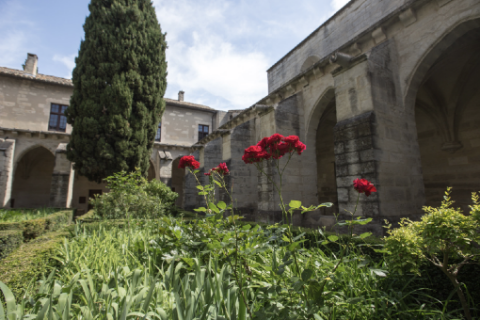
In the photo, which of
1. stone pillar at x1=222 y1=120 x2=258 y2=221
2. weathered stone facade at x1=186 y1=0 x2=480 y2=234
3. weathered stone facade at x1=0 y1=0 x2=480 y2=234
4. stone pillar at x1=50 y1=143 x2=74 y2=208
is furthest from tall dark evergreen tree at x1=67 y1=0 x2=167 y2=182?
weathered stone facade at x1=186 y1=0 x2=480 y2=234

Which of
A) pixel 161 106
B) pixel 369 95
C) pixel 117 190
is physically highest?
pixel 161 106

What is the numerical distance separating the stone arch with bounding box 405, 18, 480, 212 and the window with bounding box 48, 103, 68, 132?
18246 mm

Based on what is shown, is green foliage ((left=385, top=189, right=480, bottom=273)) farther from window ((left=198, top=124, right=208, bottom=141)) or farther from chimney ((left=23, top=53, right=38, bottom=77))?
chimney ((left=23, top=53, right=38, bottom=77))

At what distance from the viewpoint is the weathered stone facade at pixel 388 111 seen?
15.3ft

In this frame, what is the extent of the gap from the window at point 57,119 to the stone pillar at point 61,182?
8.71 feet

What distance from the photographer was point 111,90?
10.9 meters

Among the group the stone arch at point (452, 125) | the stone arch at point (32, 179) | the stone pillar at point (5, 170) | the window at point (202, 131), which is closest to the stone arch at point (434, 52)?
the stone arch at point (452, 125)

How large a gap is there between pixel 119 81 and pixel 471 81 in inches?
492

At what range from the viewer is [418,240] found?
1936 millimetres

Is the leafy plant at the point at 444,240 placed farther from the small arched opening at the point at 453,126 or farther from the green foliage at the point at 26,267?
the small arched opening at the point at 453,126

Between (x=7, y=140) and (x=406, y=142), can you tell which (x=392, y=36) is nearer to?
(x=406, y=142)

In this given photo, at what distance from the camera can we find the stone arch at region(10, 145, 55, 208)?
54.0 ft

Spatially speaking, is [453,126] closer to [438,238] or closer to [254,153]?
[438,238]

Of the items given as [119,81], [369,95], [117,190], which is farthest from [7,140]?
[369,95]
